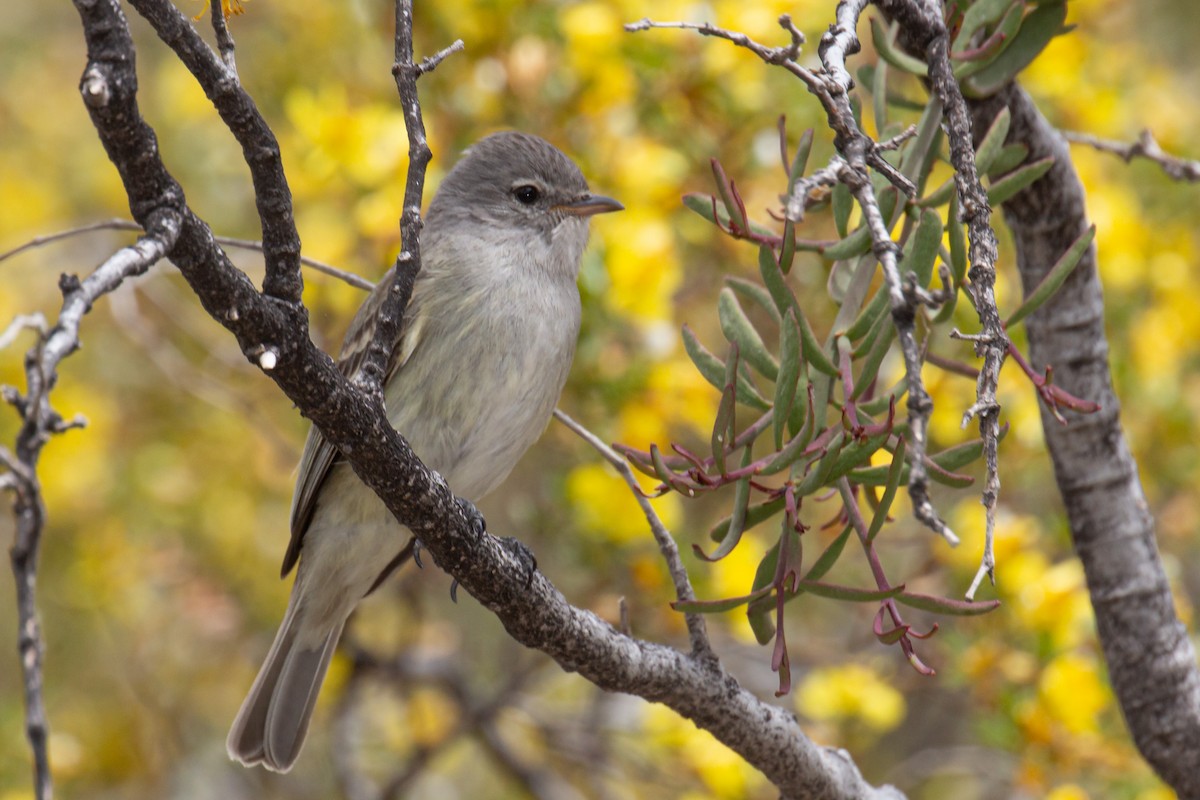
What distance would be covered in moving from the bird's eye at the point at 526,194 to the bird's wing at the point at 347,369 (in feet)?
1.72

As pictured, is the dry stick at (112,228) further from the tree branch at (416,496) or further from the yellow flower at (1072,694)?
the yellow flower at (1072,694)

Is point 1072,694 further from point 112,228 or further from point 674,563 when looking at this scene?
point 112,228

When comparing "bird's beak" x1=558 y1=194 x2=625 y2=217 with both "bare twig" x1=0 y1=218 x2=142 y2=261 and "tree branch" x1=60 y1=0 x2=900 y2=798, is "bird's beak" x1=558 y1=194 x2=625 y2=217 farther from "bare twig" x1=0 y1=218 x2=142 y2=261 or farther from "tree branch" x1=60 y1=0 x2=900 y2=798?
"bare twig" x1=0 y1=218 x2=142 y2=261

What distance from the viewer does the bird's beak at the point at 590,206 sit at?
3.68 metres

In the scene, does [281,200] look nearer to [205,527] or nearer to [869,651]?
[869,651]

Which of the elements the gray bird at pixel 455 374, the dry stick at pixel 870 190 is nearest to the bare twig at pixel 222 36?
the dry stick at pixel 870 190

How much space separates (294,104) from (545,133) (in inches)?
32.7

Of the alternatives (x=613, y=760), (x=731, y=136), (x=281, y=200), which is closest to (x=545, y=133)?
(x=731, y=136)

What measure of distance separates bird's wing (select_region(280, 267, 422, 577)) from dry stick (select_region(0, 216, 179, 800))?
1379 mm

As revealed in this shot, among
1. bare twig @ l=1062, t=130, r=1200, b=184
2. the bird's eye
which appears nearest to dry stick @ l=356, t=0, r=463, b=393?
bare twig @ l=1062, t=130, r=1200, b=184

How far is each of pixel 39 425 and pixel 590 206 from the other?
2.24 m

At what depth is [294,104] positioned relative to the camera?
4.00 m

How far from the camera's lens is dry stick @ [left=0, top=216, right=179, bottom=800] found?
1322 mm

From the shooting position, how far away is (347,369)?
11.5 feet
